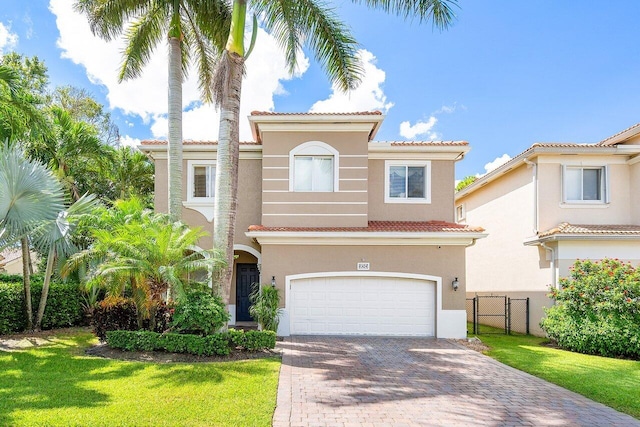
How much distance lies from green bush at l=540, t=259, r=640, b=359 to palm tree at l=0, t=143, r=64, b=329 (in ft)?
51.7

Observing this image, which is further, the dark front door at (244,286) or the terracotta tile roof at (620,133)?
the dark front door at (244,286)

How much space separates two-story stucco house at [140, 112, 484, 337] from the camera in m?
13.8

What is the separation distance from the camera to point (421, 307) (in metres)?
13.9

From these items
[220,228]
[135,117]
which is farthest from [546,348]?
[135,117]

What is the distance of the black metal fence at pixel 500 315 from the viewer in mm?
15977

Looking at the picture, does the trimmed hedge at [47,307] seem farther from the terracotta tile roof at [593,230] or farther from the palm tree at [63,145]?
the terracotta tile roof at [593,230]

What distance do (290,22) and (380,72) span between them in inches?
176

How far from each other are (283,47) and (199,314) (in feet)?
28.6

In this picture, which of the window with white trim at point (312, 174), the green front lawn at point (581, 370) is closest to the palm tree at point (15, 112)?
the window with white trim at point (312, 174)

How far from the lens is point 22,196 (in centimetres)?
1051

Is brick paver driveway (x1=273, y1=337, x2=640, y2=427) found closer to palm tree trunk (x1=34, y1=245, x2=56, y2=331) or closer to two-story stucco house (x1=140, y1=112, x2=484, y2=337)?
two-story stucco house (x1=140, y1=112, x2=484, y2=337)

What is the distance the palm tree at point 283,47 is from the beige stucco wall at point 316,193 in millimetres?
2406

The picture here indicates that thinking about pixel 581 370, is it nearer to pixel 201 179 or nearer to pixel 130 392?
pixel 130 392

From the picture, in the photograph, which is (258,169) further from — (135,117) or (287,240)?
(135,117)
